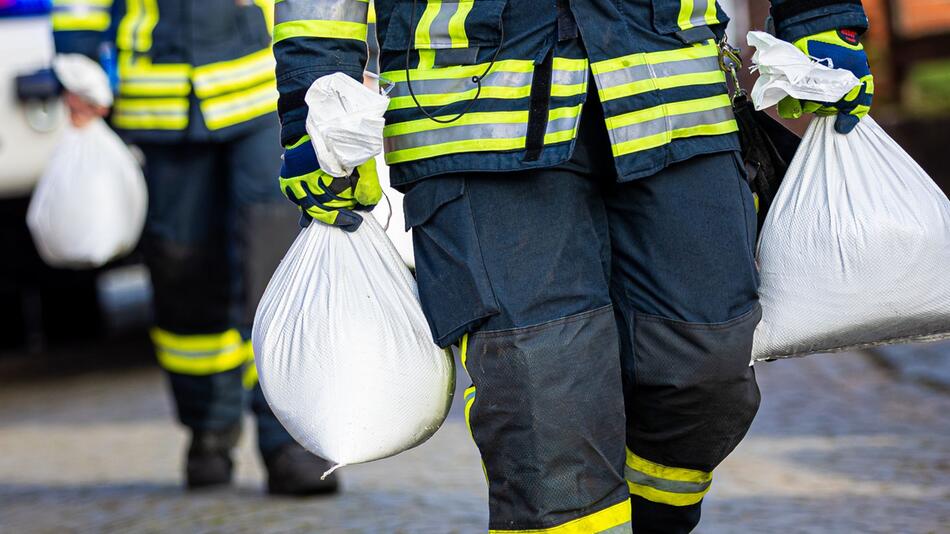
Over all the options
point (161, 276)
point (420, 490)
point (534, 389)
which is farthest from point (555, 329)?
point (161, 276)

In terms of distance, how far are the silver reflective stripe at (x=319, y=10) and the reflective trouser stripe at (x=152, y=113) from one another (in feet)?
6.58

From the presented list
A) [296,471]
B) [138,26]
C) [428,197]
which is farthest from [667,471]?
[138,26]

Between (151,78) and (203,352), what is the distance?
85 centimetres

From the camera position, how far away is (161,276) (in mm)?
4773

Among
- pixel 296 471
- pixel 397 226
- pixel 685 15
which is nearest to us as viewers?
pixel 685 15

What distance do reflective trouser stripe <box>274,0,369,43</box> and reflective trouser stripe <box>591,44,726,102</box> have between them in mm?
412

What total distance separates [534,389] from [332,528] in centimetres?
176

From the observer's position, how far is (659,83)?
2543 mm

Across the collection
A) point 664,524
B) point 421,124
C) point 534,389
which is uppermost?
point 421,124

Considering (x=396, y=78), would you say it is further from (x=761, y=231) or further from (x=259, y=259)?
(x=259, y=259)

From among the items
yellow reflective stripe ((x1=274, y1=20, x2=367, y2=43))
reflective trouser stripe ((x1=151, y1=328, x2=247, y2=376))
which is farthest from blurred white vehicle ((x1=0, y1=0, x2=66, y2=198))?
yellow reflective stripe ((x1=274, y1=20, x2=367, y2=43))

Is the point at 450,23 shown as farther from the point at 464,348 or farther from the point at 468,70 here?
the point at 464,348

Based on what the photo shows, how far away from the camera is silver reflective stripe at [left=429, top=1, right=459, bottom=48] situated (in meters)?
2.52

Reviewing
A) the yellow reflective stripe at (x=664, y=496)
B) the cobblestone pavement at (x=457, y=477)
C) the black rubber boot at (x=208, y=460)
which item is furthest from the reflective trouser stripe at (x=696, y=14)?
the black rubber boot at (x=208, y=460)
